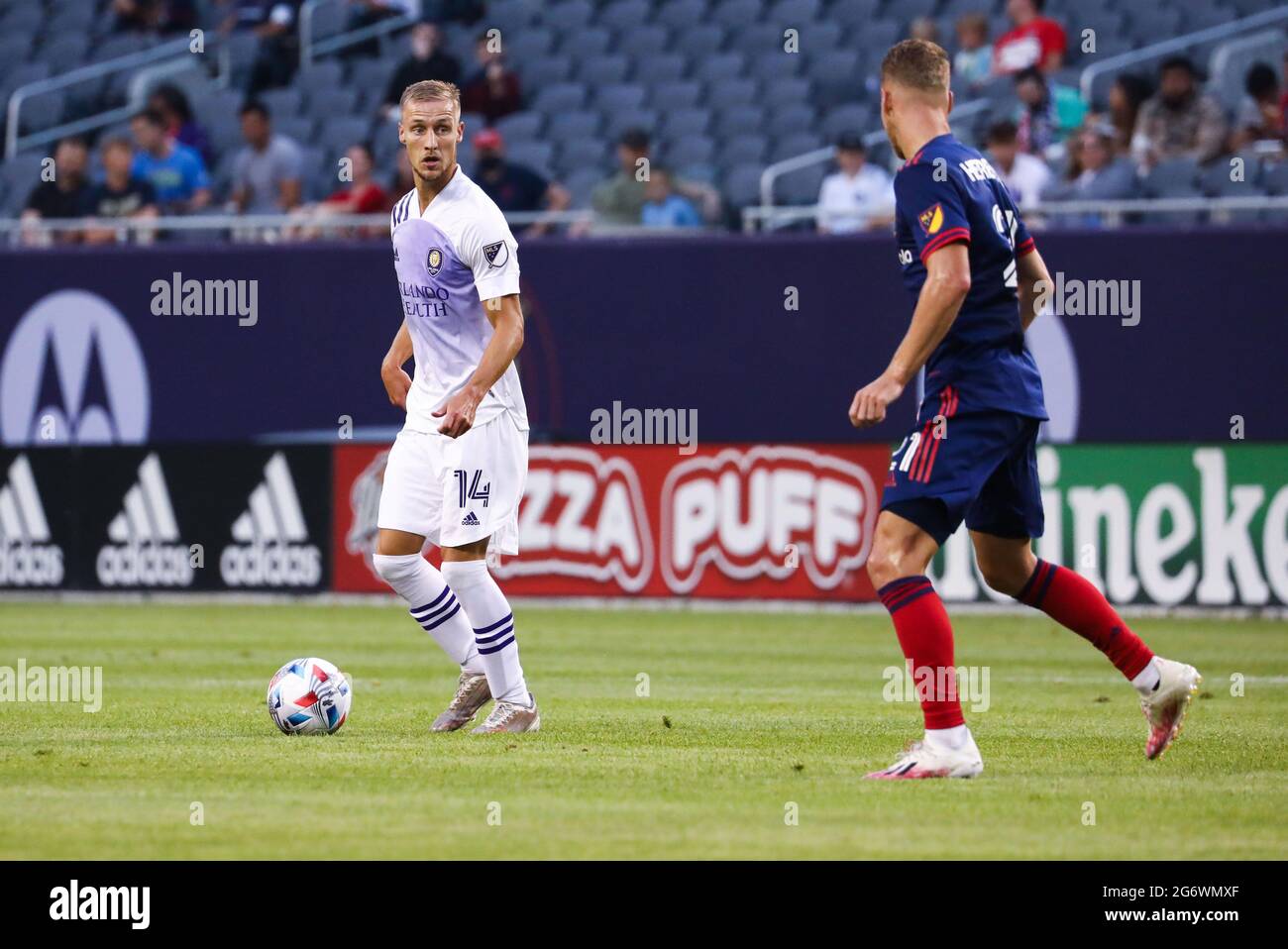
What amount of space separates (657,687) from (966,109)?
355 inches

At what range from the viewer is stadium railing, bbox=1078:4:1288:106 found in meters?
19.5

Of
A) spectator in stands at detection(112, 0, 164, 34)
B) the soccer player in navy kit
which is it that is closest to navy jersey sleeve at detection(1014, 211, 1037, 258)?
the soccer player in navy kit

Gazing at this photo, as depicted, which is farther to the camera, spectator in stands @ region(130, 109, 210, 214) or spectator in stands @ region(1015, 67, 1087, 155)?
spectator in stands @ region(130, 109, 210, 214)

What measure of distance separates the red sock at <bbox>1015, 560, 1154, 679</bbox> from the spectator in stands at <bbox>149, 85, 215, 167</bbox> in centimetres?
1523

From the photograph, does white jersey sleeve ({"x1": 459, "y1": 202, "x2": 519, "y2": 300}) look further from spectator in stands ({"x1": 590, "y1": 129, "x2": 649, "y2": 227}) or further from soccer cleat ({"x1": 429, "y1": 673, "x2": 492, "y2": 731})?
spectator in stands ({"x1": 590, "y1": 129, "x2": 649, "y2": 227})

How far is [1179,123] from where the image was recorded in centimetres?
1788

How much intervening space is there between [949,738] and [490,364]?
245cm

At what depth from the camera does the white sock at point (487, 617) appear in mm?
9359

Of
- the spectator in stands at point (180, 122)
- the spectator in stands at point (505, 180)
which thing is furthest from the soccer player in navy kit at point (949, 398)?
the spectator in stands at point (180, 122)

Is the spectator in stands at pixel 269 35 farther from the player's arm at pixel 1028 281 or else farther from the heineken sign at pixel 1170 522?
the player's arm at pixel 1028 281

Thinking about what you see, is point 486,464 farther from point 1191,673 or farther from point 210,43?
point 210,43

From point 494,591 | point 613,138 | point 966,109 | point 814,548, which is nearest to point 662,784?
point 494,591

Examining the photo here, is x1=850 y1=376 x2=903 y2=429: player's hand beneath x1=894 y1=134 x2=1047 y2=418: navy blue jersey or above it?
beneath

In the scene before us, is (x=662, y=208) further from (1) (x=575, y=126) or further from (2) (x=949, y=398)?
(2) (x=949, y=398)
